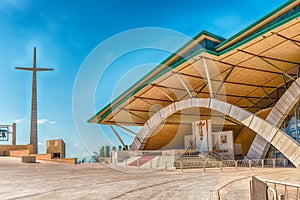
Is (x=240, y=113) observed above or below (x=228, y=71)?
below

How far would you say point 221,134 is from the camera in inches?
1453

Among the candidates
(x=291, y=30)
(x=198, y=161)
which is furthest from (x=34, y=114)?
(x=291, y=30)

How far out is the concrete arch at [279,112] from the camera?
2802cm

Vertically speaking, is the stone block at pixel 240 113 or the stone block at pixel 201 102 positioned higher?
the stone block at pixel 201 102

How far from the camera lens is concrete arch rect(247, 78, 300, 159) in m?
28.0

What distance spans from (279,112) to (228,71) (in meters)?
7.74

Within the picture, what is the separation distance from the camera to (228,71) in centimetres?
3456

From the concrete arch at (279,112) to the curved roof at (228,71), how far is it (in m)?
2.55

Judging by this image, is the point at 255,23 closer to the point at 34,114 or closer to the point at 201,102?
the point at 201,102

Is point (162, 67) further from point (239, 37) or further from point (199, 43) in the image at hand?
point (239, 37)

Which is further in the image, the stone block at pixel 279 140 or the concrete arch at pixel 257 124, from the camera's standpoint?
the stone block at pixel 279 140

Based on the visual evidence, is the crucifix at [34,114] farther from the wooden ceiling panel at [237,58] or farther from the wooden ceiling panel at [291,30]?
the wooden ceiling panel at [291,30]

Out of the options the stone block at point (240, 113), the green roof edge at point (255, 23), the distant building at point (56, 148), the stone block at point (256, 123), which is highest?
the green roof edge at point (255, 23)

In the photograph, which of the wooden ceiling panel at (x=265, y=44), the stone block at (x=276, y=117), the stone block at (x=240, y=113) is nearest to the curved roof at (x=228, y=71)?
the wooden ceiling panel at (x=265, y=44)
